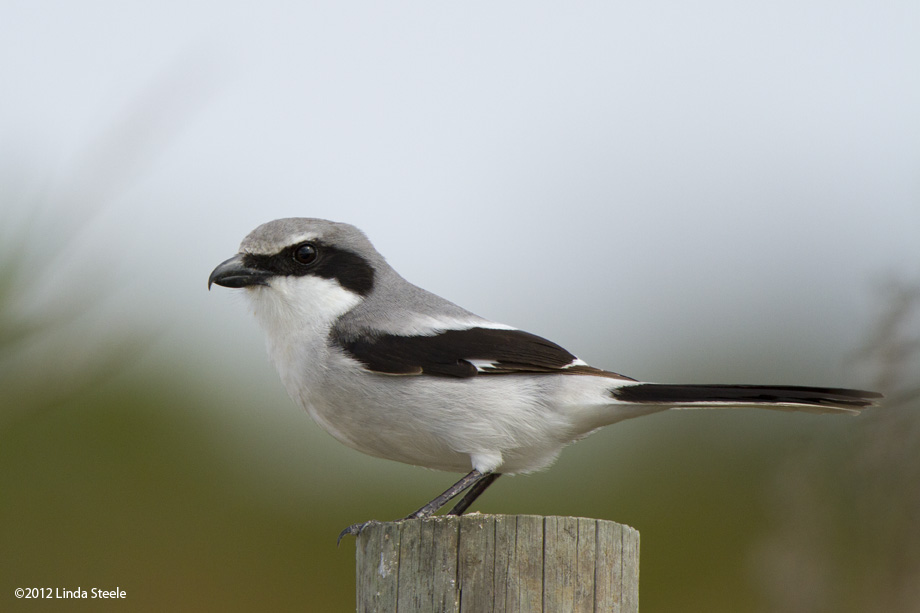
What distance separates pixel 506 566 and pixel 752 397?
1263 mm

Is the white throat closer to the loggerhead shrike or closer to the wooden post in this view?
the loggerhead shrike

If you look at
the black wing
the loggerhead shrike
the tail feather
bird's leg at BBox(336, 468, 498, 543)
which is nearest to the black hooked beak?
the loggerhead shrike

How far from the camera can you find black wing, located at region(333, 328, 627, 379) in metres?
3.39

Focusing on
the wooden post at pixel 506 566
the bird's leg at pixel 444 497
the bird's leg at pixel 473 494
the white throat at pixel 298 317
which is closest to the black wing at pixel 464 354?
the white throat at pixel 298 317

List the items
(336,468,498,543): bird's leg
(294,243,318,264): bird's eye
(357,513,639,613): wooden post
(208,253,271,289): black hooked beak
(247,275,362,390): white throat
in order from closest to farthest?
(357,513,639,613): wooden post → (336,468,498,543): bird's leg → (247,275,362,390): white throat → (208,253,271,289): black hooked beak → (294,243,318,264): bird's eye

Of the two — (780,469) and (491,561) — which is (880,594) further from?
(491,561)

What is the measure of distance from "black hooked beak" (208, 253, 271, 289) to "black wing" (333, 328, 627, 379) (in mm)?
463

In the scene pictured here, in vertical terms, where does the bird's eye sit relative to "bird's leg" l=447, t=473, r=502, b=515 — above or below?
above

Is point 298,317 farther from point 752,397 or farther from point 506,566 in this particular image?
point 752,397

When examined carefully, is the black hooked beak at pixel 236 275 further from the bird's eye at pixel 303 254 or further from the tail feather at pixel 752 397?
the tail feather at pixel 752 397

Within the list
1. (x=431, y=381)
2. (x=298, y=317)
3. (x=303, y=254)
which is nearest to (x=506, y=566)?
(x=431, y=381)

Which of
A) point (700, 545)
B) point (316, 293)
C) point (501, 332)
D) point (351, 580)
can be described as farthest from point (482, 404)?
point (700, 545)

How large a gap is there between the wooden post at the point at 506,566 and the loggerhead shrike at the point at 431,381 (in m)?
0.59

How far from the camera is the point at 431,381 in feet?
11.1
